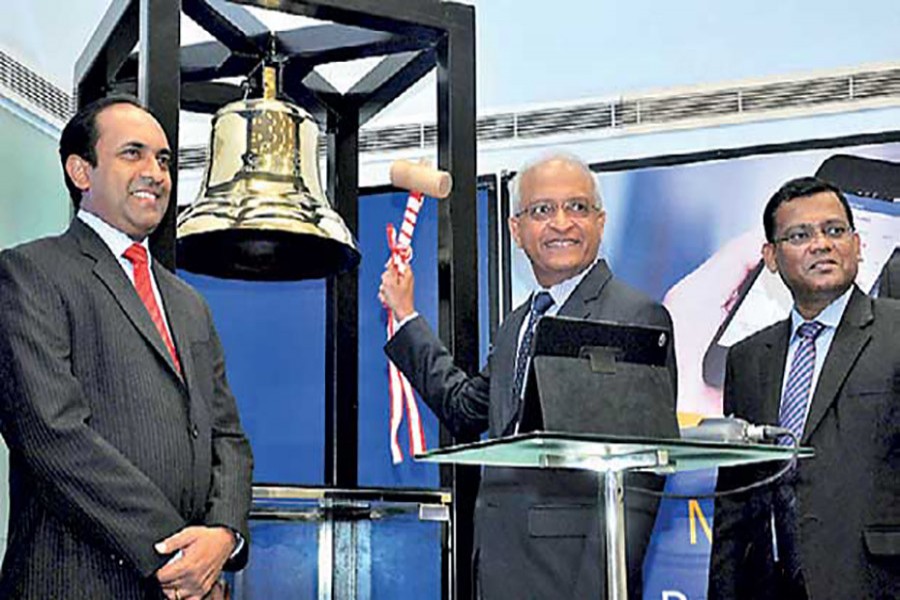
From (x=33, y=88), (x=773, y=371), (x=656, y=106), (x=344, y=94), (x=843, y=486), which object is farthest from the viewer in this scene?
(x=656, y=106)

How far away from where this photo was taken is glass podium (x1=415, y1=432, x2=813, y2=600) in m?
1.43

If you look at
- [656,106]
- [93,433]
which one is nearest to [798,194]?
[93,433]

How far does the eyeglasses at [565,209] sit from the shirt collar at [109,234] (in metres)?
0.70

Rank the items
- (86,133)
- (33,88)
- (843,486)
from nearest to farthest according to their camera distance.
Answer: (86,133)
(843,486)
(33,88)

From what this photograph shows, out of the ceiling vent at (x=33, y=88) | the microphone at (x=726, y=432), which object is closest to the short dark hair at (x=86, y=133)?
the microphone at (x=726, y=432)

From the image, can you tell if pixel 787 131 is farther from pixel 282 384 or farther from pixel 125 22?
pixel 125 22

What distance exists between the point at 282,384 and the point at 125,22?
1.82m

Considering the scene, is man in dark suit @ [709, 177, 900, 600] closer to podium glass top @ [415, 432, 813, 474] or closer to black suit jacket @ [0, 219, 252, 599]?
podium glass top @ [415, 432, 813, 474]

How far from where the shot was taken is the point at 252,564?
2711 mm

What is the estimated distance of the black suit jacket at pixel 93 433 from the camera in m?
1.87

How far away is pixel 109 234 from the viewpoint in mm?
2119

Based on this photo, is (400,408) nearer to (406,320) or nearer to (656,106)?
(656,106)

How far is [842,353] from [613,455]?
0.94 meters

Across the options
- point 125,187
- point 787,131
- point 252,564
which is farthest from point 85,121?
point 787,131
